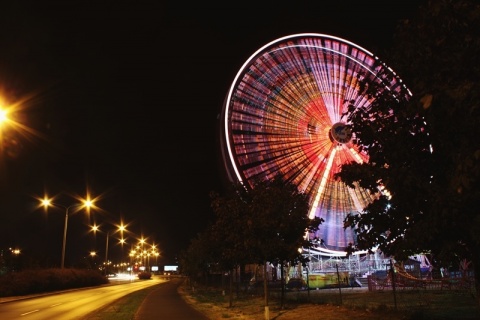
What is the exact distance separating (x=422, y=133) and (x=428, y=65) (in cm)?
142

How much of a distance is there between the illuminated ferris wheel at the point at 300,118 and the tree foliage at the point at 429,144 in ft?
116

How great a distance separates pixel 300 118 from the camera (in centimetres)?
4916

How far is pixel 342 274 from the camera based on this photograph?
52.5m

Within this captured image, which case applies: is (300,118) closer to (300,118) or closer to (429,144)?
(300,118)

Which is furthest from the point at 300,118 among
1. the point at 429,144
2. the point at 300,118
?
the point at 429,144

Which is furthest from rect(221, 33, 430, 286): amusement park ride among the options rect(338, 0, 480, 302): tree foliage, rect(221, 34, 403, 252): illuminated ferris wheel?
rect(338, 0, 480, 302): tree foliage

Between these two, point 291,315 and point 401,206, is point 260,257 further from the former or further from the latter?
point 401,206

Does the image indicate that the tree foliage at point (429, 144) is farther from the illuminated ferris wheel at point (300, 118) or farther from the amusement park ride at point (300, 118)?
the illuminated ferris wheel at point (300, 118)

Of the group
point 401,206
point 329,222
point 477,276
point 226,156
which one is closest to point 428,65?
point 401,206

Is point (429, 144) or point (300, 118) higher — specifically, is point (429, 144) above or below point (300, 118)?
below

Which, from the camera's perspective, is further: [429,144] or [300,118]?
[300,118]

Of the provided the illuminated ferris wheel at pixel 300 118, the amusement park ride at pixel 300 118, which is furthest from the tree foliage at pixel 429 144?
the illuminated ferris wheel at pixel 300 118

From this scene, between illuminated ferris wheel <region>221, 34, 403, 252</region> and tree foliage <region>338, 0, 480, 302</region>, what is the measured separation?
35496 mm

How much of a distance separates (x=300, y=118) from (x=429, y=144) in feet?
136
